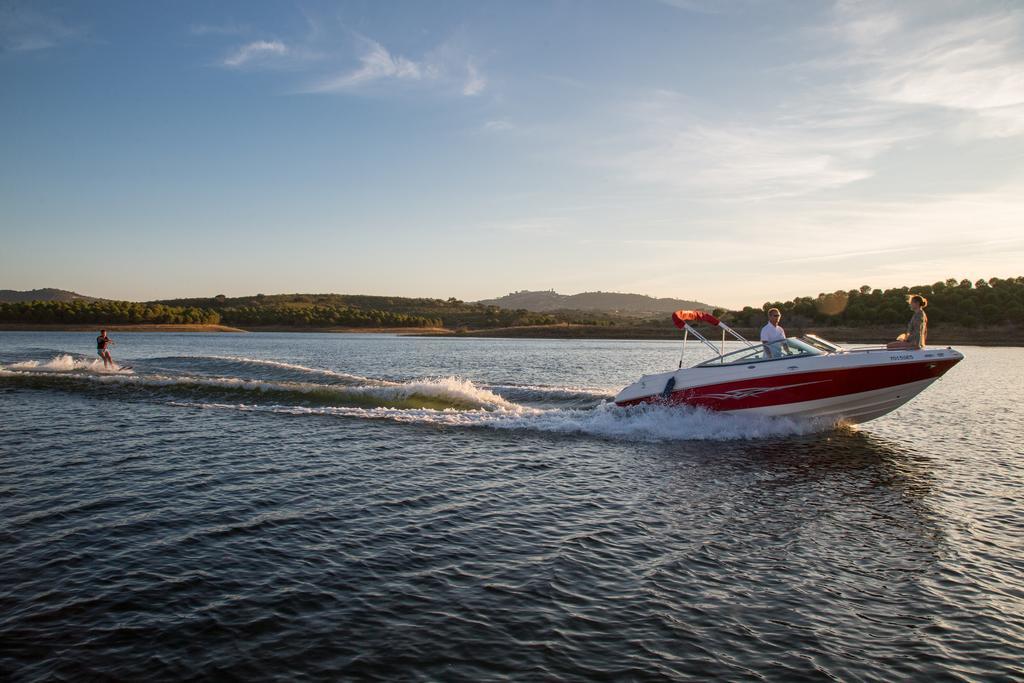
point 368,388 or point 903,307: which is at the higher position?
point 903,307

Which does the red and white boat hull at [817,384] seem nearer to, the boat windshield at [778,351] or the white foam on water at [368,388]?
the boat windshield at [778,351]

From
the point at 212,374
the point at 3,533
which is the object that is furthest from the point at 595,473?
the point at 212,374

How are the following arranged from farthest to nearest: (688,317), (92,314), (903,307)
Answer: (92,314) < (903,307) < (688,317)

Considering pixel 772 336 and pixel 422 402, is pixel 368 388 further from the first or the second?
pixel 772 336

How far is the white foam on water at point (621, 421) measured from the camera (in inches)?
680

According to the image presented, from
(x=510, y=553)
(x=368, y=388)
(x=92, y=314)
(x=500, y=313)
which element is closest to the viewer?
(x=510, y=553)

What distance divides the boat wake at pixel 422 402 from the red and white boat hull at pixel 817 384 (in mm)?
408

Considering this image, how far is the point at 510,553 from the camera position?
8.32 meters

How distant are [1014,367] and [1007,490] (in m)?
39.6

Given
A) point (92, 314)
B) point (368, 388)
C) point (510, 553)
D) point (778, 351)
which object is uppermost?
point (92, 314)

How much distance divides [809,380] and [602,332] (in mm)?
89140

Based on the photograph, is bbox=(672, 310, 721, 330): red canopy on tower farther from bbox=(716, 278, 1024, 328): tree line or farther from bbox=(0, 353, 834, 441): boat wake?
bbox=(716, 278, 1024, 328): tree line

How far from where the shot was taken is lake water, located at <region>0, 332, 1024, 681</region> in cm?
583

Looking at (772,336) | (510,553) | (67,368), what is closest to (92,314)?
(67,368)
